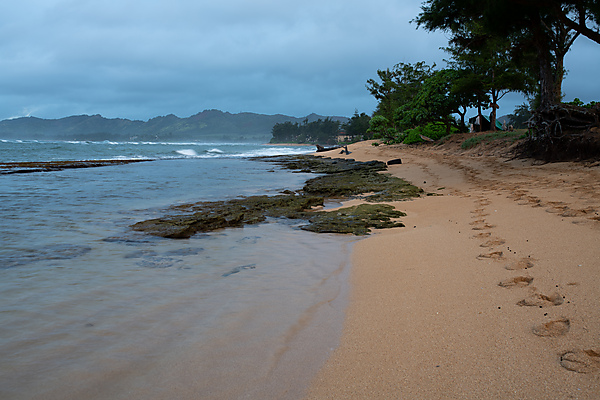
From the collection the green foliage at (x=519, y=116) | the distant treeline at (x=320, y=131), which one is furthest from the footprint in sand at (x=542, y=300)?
the distant treeline at (x=320, y=131)

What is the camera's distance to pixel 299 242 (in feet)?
15.4

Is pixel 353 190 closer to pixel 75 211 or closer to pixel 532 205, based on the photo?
pixel 532 205

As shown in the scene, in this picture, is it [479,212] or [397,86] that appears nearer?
[479,212]

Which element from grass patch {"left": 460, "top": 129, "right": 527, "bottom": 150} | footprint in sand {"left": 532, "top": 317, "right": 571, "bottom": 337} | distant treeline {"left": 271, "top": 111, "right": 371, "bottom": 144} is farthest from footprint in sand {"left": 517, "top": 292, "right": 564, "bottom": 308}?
distant treeline {"left": 271, "top": 111, "right": 371, "bottom": 144}

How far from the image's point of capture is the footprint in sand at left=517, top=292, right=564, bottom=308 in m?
2.14

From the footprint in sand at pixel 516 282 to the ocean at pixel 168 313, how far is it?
46.2 inches

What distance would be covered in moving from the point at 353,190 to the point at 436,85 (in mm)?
24117

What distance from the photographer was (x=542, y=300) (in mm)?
2203

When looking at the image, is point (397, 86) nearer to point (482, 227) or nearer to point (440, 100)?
point (440, 100)

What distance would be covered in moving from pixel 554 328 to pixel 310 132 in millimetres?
142415

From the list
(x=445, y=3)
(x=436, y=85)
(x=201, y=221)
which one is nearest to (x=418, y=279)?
(x=201, y=221)

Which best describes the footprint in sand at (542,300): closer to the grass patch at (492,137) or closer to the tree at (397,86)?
the grass patch at (492,137)

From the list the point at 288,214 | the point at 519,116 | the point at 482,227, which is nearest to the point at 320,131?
the point at 519,116

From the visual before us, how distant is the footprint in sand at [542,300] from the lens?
2.14 meters
